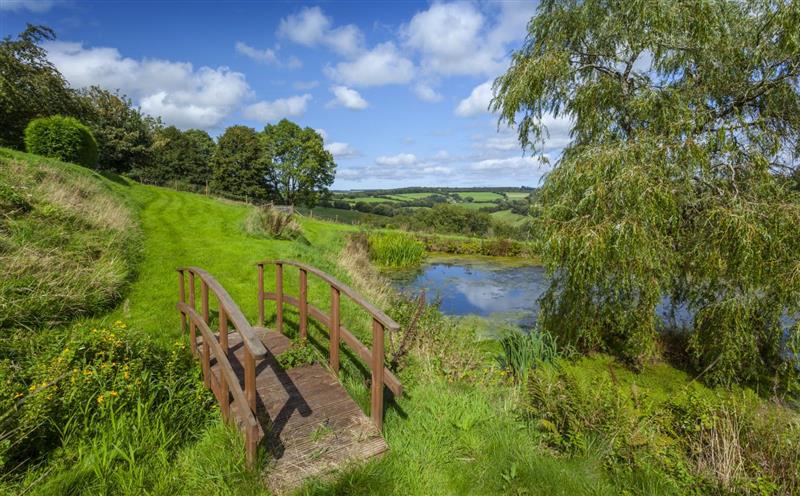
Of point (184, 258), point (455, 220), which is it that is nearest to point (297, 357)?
point (184, 258)

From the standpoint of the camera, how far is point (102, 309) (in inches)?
235

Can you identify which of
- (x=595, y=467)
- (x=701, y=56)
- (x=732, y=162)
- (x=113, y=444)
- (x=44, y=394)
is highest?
(x=701, y=56)

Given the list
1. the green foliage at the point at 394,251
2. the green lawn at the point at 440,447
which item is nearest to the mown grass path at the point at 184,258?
the green lawn at the point at 440,447

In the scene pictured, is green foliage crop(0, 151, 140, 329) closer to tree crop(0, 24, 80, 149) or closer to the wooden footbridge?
the wooden footbridge

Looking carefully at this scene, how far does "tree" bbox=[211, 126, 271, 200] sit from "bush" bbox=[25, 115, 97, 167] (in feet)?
75.4

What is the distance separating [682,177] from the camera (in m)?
6.55

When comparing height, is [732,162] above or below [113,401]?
above

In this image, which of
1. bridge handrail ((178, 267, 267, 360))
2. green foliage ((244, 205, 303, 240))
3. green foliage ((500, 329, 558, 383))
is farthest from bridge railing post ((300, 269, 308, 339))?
green foliage ((244, 205, 303, 240))

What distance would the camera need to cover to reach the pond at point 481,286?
1254 centimetres

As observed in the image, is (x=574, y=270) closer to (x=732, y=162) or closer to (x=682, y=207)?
(x=682, y=207)

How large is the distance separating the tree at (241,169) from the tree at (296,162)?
117 cm

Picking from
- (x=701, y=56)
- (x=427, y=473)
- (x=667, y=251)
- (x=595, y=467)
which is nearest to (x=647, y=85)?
(x=701, y=56)

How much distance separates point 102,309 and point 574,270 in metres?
8.02

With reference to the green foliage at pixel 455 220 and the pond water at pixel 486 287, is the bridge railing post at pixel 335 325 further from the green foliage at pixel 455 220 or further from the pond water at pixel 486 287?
the green foliage at pixel 455 220
